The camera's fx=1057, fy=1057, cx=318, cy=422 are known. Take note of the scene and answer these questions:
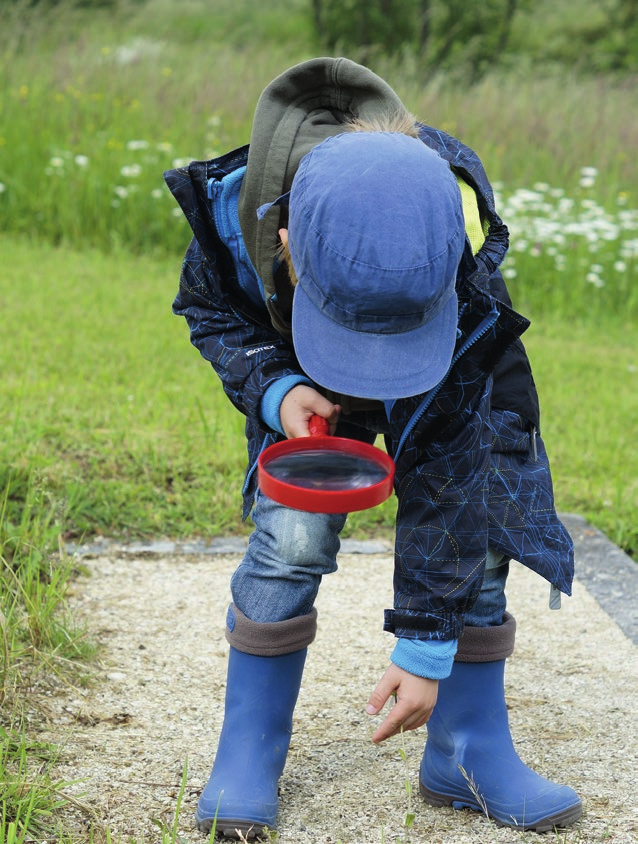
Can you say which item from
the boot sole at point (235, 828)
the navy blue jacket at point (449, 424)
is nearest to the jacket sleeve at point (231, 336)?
the navy blue jacket at point (449, 424)

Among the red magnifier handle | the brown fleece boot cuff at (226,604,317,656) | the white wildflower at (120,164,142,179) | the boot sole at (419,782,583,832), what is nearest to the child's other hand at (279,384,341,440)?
the red magnifier handle

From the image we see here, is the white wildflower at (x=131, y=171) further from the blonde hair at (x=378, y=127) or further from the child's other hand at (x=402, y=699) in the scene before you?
the child's other hand at (x=402, y=699)

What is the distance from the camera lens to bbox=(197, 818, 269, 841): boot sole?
5.54 ft

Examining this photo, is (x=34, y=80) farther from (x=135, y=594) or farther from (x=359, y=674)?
(x=359, y=674)

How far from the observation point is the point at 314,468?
5.07 feet

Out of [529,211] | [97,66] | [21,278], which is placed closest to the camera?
[21,278]

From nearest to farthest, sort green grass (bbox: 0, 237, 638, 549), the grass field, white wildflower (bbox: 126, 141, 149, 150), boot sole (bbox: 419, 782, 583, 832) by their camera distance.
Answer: boot sole (bbox: 419, 782, 583, 832) < the grass field < green grass (bbox: 0, 237, 638, 549) < white wildflower (bbox: 126, 141, 149, 150)

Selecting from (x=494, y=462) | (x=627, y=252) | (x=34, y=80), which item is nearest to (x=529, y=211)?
(x=627, y=252)

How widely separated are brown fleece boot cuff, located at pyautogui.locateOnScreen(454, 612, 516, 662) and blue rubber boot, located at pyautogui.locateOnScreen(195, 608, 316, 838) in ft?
0.86

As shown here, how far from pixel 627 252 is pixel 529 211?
0.71 m

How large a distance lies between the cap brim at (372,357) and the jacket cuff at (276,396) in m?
0.22

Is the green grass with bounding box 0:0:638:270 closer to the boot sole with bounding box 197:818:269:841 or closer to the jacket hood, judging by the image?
the jacket hood

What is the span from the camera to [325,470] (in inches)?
60.9

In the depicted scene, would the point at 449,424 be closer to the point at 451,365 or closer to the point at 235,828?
the point at 451,365
